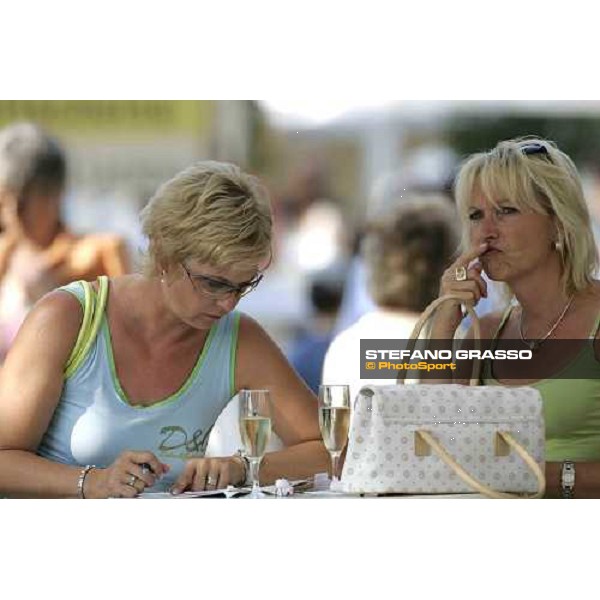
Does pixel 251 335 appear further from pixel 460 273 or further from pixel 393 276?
pixel 460 273

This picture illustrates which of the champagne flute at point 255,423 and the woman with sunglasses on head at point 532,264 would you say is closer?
the champagne flute at point 255,423

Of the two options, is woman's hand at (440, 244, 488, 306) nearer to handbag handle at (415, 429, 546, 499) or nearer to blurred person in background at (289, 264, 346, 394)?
blurred person in background at (289, 264, 346, 394)

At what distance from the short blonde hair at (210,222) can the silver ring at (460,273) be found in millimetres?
528

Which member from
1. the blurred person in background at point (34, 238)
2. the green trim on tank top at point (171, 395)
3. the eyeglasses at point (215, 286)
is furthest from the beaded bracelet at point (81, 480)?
the blurred person in background at point (34, 238)

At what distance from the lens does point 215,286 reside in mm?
3699

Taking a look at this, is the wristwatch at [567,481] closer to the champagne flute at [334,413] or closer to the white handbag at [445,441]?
the white handbag at [445,441]

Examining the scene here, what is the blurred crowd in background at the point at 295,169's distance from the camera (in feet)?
13.0

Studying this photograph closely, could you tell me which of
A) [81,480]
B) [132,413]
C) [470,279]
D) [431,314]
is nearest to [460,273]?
[470,279]

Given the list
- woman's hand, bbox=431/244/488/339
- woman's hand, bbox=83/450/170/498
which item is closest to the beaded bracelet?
woman's hand, bbox=83/450/170/498

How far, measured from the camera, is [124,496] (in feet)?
10.7

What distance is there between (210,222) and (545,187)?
3.23 feet

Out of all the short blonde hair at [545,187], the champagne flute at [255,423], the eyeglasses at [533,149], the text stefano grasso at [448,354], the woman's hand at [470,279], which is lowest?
the champagne flute at [255,423]
